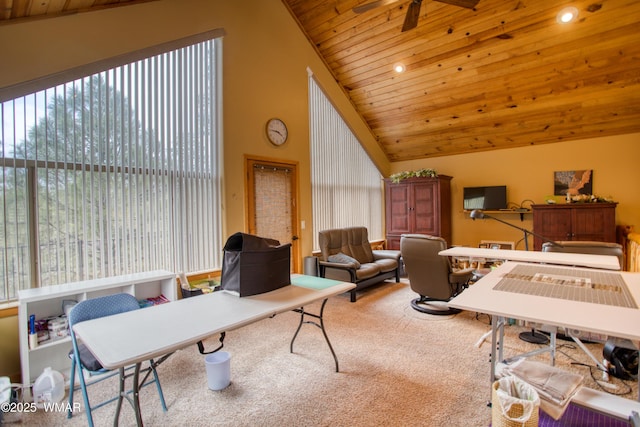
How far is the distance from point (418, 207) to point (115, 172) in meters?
5.04

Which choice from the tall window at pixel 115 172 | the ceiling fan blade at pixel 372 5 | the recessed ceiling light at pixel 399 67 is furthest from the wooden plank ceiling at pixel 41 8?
the recessed ceiling light at pixel 399 67

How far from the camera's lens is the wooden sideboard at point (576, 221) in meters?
4.61

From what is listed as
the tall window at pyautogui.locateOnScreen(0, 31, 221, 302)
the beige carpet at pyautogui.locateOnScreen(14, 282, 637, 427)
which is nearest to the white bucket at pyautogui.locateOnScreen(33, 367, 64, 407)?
the beige carpet at pyautogui.locateOnScreen(14, 282, 637, 427)

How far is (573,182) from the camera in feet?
17.2

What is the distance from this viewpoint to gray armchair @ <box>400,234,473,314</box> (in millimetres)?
3604

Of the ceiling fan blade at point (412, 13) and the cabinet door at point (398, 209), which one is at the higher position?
the ceiling fan blade at point (412, 13)

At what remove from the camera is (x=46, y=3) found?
2510 mm

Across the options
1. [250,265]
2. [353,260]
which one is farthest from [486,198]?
[250,265]

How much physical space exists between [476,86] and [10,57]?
219 inches

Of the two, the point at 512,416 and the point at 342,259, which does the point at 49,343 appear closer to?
the point at 512,416

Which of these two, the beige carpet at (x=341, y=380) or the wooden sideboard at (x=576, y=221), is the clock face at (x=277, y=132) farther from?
the wooden sideboard at (x=576, y=221)

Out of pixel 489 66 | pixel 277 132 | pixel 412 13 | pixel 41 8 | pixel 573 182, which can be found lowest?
pixel 573 182

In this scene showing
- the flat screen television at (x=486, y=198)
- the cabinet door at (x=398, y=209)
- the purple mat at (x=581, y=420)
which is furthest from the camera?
the cabinet door at (x=398, y=209)

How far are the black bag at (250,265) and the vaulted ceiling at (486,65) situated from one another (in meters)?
2.62
